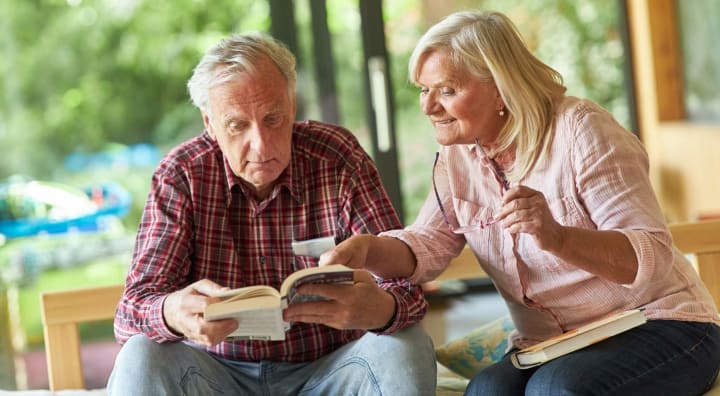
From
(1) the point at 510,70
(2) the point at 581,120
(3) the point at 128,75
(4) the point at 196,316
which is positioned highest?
(3) the point at 128,75

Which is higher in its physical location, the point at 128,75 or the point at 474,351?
the point at 128,75

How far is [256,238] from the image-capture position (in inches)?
86.7

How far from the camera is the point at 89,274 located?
5.04 metres

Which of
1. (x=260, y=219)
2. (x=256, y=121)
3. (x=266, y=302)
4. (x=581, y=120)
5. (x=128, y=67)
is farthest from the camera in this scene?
(x=128, y=67)

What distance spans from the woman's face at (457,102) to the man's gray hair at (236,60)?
31 centimetres

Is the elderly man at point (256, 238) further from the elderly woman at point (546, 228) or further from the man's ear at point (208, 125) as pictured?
the elderly woman at point (546, 228)

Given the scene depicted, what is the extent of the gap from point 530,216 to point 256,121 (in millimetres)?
657

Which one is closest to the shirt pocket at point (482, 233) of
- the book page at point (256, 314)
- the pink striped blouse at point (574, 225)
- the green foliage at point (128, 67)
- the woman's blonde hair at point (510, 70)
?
the pink striped blouse at point (574, 225)

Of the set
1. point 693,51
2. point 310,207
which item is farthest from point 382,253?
point 693,51

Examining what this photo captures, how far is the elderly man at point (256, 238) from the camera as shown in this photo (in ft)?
6.38

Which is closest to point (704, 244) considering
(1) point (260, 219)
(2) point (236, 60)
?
(1) point (260, 219)

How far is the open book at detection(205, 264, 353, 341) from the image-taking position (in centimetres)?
169

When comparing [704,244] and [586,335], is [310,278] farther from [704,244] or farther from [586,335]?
[704,244]

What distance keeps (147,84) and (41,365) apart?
4.74 ft
